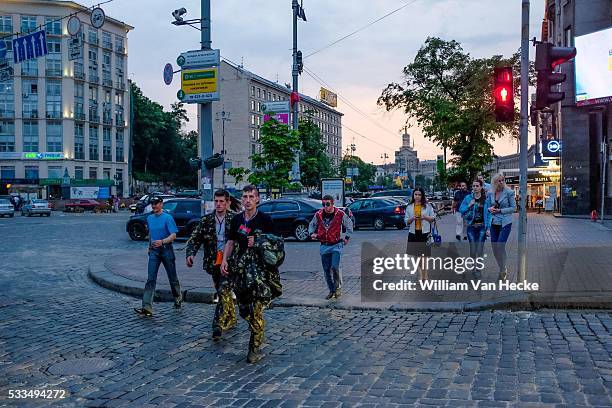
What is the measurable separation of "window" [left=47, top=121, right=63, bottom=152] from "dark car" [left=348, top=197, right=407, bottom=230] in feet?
187

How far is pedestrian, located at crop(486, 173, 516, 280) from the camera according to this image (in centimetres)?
978

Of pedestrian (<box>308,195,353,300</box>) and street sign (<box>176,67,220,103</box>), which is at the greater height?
street sign (<box>176,67,220,103</box>)

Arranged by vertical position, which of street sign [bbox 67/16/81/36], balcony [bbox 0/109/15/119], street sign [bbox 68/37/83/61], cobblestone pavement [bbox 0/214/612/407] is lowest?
cobblestone pavement [bbox 0/214/612/407]

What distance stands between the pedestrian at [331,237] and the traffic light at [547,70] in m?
3.57

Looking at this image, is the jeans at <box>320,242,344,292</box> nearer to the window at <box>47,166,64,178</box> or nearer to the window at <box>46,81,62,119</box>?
the window at <box>47,166,64,178</box>

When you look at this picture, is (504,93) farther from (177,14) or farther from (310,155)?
(310,155)

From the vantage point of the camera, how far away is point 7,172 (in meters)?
70.4

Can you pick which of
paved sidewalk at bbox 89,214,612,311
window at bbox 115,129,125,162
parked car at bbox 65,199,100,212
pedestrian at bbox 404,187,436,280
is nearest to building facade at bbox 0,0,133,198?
window at bbox 115,129,125,162

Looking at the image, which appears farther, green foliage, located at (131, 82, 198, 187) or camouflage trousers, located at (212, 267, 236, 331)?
green foliage, located at (131, 82, 198, 187)

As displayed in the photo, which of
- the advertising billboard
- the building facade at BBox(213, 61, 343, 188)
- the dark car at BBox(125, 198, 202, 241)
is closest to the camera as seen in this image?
the dark car at BBox(125, 198, 202, 241)

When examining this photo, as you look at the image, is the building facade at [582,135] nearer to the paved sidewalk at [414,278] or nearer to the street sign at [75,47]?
the paved sidewalk at [414,278]

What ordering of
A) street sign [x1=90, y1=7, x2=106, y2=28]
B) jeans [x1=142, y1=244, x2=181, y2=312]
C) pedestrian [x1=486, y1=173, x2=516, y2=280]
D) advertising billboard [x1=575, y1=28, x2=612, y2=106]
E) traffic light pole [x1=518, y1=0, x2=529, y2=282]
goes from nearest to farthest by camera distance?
jeans [x1=142, y1=244, x2=181, y2=312] < traffic light pole [x1=518, y1=0, x2=529, y2=282] < pedestrian [x1=486, y1=173, x2=516, y2=280] < street sign [x1=90, y1=7, x2=106, y2=28] < advertising billboard [x1=575, y1=28, x2=612, y2=106]

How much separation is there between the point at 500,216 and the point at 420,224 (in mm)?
1361

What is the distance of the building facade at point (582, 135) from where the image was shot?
108 feet
